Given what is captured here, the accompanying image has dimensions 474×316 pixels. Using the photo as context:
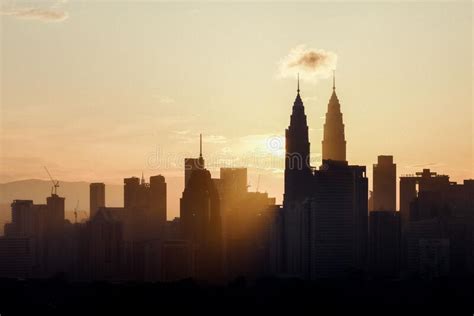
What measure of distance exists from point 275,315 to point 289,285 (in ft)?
89.5

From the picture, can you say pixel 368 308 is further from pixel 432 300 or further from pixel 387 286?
pixel 387 286

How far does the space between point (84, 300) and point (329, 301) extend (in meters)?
32.1

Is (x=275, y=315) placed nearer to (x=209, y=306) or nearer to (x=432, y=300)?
(x=209, y=306)

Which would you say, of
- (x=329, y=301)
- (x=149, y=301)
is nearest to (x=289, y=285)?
(x=329, y=301)

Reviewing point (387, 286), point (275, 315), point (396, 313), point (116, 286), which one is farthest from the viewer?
point (387, 286)

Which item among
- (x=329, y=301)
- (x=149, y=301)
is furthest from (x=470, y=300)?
(x=149, y=301)

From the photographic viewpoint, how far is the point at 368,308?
162 metres

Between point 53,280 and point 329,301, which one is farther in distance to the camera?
point 53,280

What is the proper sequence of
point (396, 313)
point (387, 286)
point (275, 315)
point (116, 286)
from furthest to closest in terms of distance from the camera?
point (387, 286) → point (116, 286) → point (396, 313) → point (275, 315)

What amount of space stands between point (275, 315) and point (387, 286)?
130ft

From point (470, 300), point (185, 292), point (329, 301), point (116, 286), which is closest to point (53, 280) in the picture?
point (116, 286)

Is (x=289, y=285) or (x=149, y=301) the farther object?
(x=289, y=285)

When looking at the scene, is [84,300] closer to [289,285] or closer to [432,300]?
[289,285]

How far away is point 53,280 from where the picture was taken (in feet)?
618
